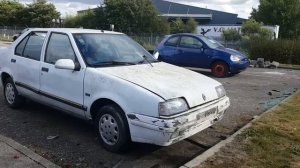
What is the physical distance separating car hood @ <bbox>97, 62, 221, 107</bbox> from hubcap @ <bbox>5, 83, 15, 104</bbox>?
8.50ft

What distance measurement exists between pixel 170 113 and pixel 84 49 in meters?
1.85

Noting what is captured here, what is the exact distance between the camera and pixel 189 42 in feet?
46.0

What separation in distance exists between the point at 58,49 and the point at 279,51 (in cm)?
1796

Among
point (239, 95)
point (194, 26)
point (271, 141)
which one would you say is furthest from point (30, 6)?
point (271, 141)

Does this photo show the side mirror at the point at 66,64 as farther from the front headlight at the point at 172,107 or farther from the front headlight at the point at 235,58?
the front headlight at the point at 235,58

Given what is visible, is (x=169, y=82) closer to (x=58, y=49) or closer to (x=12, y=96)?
(x=58, y=49)

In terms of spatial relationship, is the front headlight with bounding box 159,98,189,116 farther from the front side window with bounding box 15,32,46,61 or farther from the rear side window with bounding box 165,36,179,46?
the rear side window with bounding box 165,36,179,46

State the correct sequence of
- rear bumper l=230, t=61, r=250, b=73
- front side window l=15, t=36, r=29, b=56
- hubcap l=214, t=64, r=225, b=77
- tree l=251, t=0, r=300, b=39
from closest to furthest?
front side window l=15, t=36, r=29, b=56
rear bumper l=230, t=61, r=250, b=73
hubcap l=214, t=64, r=225, b=77
tree l=251, t=0, r=300, b=39

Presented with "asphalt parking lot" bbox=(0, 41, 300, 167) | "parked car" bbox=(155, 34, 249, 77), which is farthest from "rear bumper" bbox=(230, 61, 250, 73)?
"asphalt parking lot" bbox=(0, 41, 300, 167)

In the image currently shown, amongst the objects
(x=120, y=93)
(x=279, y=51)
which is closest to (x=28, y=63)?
(x=120, y=93)

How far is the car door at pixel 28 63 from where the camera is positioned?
6.41 m

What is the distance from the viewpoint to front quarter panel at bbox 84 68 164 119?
462 cm

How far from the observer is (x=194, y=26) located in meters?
49.2

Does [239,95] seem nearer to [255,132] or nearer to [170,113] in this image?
[255,132]
